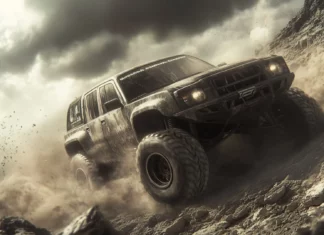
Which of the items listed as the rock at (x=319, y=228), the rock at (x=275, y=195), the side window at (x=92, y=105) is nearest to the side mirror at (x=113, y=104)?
the side window at (x=92, y=105)

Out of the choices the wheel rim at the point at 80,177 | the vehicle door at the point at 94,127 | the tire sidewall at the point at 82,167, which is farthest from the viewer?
the wheel rim at the point at 80,177

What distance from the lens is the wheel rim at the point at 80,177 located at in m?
7.53

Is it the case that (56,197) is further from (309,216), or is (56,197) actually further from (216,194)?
(309,216)

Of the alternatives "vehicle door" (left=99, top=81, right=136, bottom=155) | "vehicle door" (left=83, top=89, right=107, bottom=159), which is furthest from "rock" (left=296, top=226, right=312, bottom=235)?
"vehicle door" (left=83, top=89, right=107, bottom=159)

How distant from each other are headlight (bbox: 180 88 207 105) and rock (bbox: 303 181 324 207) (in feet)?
5.82

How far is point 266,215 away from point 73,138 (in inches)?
189

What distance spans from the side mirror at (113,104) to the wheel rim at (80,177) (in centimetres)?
217

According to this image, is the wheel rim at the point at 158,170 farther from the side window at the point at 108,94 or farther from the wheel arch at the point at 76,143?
the wheel arch at the point at 76,143

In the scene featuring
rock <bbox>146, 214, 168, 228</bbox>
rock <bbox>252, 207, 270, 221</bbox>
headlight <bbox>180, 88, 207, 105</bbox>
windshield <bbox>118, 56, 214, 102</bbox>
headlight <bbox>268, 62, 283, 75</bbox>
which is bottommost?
rock <bbox>252, 207, 270, 221</bbox>

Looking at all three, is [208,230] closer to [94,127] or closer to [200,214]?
[200,214]

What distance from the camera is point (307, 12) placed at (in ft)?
45.9

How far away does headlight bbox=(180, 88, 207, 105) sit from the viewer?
4.86 metres

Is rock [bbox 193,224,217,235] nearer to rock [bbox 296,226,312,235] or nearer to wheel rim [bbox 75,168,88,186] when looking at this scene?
rock [bbox 296,226,312,235]

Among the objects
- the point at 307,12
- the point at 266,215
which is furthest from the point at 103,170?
the point at 307,12
